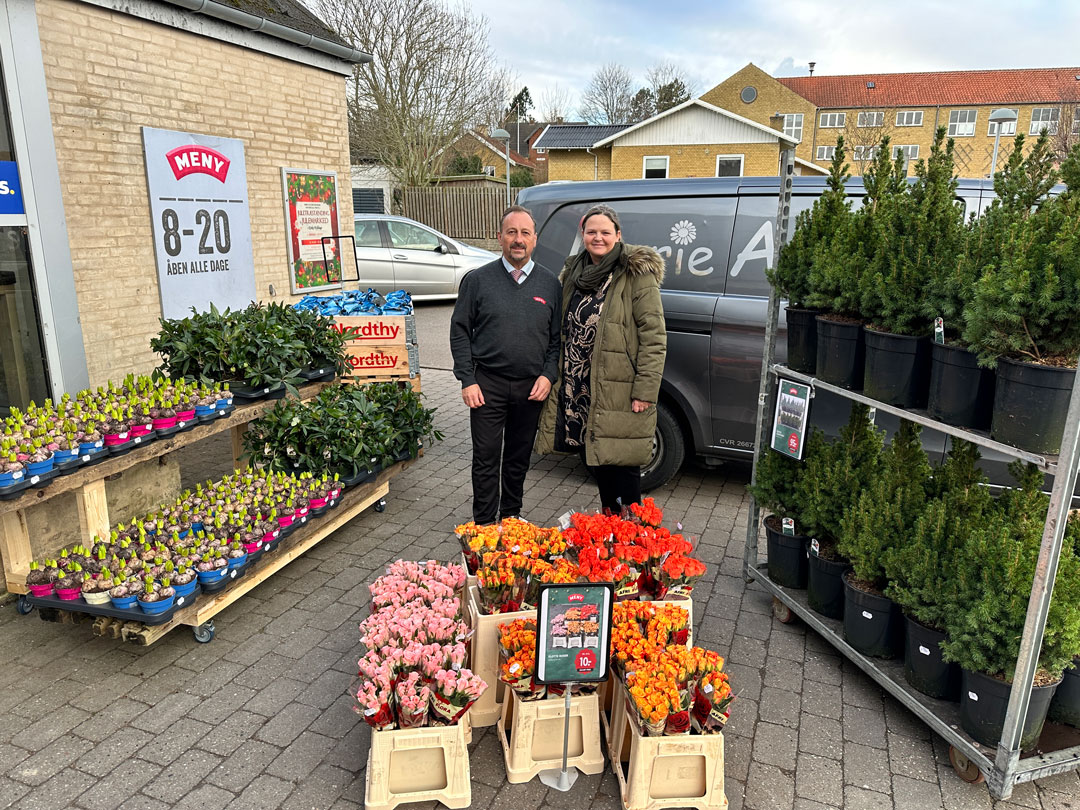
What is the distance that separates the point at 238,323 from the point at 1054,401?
435cm

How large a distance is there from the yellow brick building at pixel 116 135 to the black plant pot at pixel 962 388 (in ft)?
16.8

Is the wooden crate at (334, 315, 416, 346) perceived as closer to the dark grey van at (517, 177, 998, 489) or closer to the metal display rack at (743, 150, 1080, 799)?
the dark grey van at (517, 177, 998, 489)

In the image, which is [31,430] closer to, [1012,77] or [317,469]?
[317,469]

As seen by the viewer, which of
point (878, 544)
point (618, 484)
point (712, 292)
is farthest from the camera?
point (712, 292)

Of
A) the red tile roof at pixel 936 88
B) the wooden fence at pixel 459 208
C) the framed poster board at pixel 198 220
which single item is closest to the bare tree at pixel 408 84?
the wooden fence at pixel 459 208

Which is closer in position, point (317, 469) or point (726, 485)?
point (317, 469)

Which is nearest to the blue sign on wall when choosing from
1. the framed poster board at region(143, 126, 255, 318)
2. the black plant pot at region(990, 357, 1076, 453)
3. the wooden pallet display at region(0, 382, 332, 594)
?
the framed poster board at region(143, 126, 255, 318)

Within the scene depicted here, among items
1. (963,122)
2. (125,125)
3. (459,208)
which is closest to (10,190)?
(125,125)

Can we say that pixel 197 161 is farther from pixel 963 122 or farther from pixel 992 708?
pixel 963 122

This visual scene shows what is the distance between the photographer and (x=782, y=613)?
3.69m

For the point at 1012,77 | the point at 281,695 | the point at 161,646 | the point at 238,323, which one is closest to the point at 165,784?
the point at 281,695

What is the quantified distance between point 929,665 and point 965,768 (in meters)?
0.35

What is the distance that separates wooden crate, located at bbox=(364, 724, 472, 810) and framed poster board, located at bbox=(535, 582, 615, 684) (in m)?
0.40

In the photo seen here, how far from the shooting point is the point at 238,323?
15.5 feet
